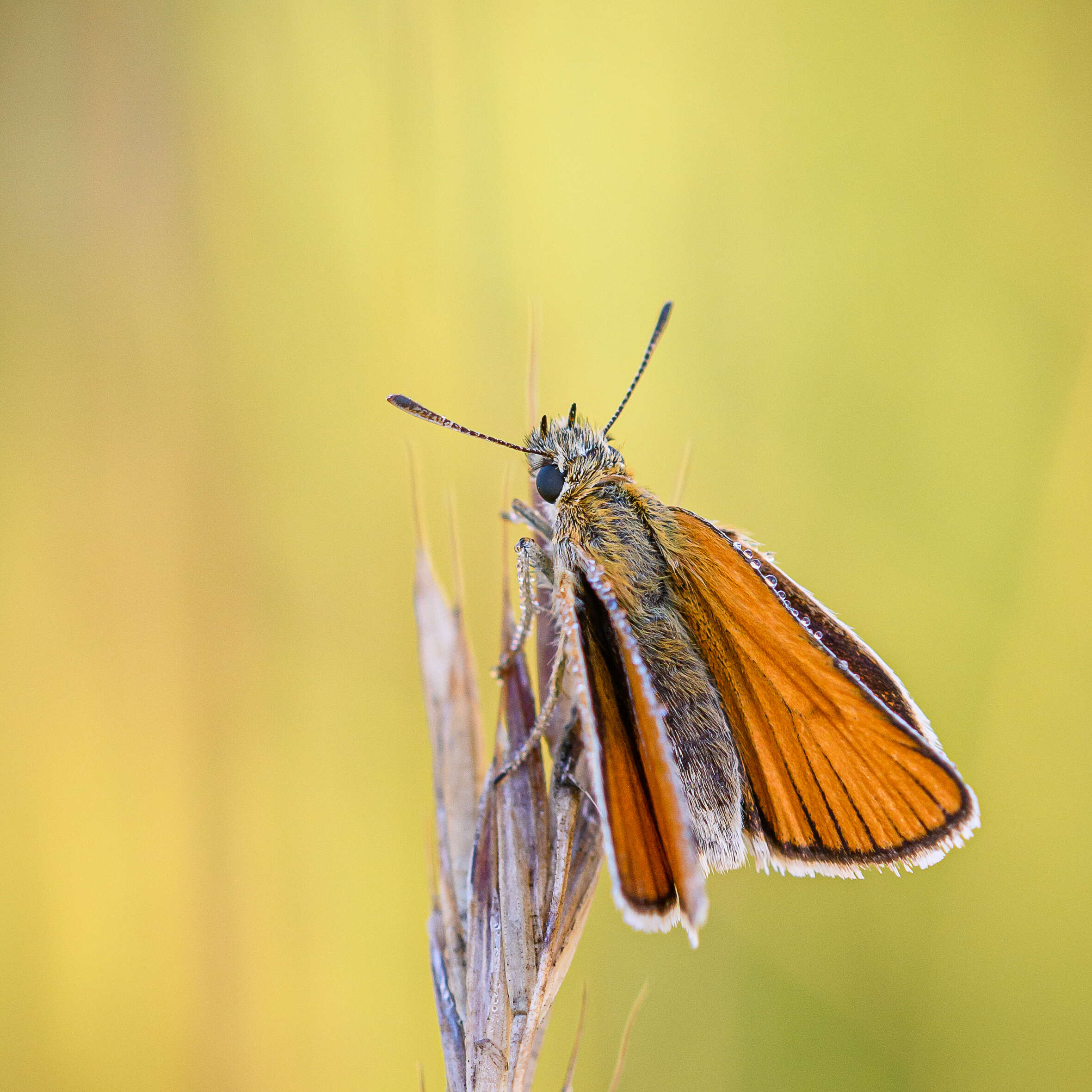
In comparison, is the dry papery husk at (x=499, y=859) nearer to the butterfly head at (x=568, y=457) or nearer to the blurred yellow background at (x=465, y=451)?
the butterfly head at (x=568, y=457)

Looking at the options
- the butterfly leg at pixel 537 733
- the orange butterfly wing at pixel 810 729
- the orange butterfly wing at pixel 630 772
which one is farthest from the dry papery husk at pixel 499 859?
the orange butterfly wing at pixel 810 729

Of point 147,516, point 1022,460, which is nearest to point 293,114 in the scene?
point 147,516

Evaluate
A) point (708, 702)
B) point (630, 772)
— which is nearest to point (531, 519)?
point (708, 702)

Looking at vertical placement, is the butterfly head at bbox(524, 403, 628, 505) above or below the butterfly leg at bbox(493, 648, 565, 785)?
above

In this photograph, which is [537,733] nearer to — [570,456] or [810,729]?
[810,729]

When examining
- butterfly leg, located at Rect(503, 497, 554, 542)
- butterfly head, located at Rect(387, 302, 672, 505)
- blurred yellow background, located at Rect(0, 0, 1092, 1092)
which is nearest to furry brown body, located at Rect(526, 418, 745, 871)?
butterfly head, located at Rect(387, 302, 672, 505)

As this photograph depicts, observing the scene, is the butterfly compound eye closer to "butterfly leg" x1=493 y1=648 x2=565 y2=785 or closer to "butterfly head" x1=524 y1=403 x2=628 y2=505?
"butterfly head" x1=524 y1=403 x2=628 y2=505
